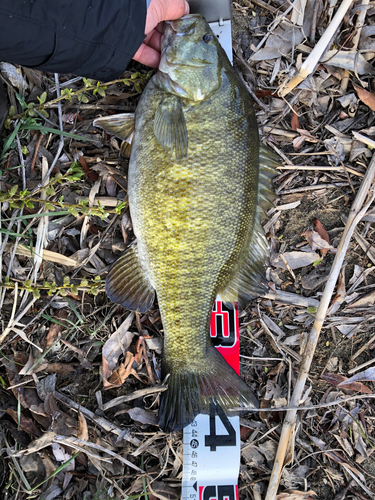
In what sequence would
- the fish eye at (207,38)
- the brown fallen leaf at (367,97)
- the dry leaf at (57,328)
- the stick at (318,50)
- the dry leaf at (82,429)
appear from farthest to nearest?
the brown fallen leaf at (367,97) → the stick at (318,50) → the dry leaf at (57,328) → the dry leaf at (82,429) → the fish eye at (207,38)

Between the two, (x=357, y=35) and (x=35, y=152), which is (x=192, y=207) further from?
(x=357, y=35)

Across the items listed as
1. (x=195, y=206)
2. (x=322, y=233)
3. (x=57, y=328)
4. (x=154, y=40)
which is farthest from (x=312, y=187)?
(x=57, y=328)

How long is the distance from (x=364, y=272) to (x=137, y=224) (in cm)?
188

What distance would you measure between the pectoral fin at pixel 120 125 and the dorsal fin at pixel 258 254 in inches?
35.1

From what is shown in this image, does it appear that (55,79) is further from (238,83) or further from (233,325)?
(233,325)

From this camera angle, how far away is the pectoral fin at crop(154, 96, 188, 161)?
2.12m

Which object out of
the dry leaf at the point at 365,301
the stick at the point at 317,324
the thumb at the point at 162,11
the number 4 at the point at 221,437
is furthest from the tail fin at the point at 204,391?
the thumb at the point at 162,11

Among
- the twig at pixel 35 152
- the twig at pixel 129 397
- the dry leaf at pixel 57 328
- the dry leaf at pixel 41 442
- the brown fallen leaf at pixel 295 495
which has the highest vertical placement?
the twig at pixel 35 152

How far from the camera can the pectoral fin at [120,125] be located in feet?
7.89

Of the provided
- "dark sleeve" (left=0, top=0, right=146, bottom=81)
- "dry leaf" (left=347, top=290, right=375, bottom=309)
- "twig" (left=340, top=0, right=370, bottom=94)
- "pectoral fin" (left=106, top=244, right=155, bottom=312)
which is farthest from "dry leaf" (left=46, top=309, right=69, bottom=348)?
"twig" (left=340, top=0, right=370, bottom=94)

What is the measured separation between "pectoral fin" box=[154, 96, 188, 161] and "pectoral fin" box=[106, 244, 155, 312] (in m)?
0.74

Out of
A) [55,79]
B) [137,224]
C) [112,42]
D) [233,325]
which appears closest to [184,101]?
[112,42]

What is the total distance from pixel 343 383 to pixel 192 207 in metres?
1.89

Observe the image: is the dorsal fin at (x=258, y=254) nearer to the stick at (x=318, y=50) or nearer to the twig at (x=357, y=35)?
the stick at (x=318, y=50)
